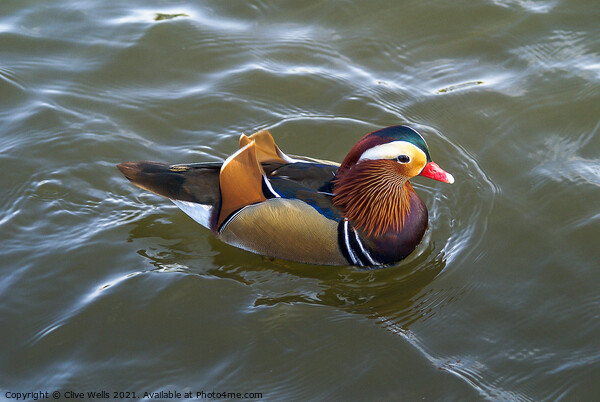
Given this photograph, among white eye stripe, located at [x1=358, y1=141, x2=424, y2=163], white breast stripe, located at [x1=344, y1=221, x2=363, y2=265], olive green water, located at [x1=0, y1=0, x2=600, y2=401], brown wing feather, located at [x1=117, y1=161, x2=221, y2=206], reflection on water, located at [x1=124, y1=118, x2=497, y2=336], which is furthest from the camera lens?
brown wing feather, located at [x1=117, y1=161, x2=221, y2=206]

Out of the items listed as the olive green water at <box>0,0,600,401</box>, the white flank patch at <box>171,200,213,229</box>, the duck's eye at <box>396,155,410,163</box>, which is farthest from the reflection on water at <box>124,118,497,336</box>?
the duck's eye at <box>396,155,410,163</box>

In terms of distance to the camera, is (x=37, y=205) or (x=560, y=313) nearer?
(x=560, y=313)

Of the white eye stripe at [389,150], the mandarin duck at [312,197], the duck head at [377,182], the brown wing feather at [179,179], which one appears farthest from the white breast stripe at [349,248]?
the brown wing feather at [179,179]

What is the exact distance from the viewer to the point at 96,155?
6.49m

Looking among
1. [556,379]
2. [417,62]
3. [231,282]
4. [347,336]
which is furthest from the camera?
[417,62]

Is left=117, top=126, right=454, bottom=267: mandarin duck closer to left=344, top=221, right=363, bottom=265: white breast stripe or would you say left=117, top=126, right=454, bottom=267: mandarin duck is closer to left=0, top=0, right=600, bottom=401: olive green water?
left=344, top=221, right=363, bottom=265: white breast stripe

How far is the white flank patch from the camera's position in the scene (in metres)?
5.68

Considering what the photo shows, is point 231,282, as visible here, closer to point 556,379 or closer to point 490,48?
point 556,379

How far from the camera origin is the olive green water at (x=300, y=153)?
4.69m

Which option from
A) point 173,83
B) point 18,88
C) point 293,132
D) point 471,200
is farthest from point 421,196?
point 18,88

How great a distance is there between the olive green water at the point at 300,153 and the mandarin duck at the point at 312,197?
0.20 m

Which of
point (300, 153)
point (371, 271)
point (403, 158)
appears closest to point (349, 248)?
point (371, 271)

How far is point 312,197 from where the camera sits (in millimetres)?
5535

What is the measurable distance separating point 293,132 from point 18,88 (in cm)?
289
